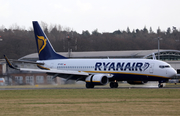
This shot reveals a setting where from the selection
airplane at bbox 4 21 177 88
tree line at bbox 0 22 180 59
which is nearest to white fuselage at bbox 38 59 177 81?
airplane at bbox 4 21 177 88

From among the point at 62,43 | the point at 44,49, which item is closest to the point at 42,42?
the point at 44,49

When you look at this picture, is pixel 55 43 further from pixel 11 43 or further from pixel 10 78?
pixel 10 78

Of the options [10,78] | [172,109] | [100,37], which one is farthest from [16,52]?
[172,109]

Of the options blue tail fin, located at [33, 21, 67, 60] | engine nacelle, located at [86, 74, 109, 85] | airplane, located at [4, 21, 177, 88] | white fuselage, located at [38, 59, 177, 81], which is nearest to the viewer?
white fuselage, located at [38, 59, 177, 81]

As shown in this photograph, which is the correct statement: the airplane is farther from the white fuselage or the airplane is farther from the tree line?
the tree line

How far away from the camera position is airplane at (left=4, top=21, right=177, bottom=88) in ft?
136

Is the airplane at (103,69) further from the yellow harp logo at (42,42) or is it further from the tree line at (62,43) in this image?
the tree line at (62,43)

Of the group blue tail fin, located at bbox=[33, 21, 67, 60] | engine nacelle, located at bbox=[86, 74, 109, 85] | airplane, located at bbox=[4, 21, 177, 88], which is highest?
blue tail fin, located at bbox=[33, 21, 67, 60]

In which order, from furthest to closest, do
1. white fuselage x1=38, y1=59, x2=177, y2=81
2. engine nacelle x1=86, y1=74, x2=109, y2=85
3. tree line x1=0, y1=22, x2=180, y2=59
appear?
tree line x1=0, y1=22, x2=180, y2=59, engine nacelle x1=86, y1=74, x2=109, y2=85, white fuselage x1=38, y1=59, x2=177, y2=81

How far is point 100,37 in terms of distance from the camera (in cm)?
13750

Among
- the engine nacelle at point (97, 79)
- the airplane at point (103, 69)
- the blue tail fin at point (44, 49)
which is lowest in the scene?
the engine nacelle at point (97, 79)

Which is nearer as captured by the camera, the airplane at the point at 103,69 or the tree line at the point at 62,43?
the airplane at the point at 103,69

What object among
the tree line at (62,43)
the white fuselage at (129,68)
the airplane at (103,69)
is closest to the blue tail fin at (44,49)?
the airplane at (103,69)

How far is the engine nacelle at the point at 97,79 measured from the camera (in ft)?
139
